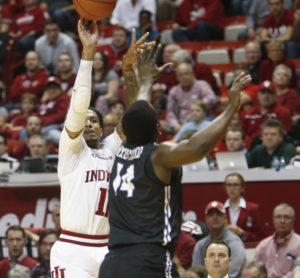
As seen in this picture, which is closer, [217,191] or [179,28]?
[217,191]

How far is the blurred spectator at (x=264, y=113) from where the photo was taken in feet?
34.9

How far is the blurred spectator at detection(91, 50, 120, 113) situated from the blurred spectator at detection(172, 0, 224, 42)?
7.07 feet

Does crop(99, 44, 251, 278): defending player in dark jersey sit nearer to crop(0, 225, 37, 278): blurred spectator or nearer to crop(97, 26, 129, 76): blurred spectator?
crop(0, 225, 37, 278): blurred spectator

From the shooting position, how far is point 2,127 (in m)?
12.7

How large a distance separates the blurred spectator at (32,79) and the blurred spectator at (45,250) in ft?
16.3

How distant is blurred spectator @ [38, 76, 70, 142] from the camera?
480 inches

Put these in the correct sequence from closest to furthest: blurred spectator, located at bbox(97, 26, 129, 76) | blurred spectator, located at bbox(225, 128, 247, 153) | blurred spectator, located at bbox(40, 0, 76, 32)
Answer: blurred spectator, located at bbox(225, 128, 247, 153)
blurred spectator, located at bbox(97, 26, 129, 76)
blurred spectator, located at bbox(40, 0, 76, 32)

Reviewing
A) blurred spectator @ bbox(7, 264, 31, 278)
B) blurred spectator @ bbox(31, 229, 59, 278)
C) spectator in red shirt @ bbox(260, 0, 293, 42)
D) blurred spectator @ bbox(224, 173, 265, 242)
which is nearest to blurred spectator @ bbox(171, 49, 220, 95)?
spectator in red shirt @ bbox(260, 0, 293, 42)

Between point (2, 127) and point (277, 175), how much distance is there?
5127mm

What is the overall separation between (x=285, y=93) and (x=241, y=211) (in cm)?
269

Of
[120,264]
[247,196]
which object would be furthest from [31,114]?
[120,264]

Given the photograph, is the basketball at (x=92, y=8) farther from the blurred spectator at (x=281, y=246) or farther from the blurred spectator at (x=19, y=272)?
the blurred spectator at (x=281, y=246)

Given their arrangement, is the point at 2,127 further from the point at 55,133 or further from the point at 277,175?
the point at 277,175

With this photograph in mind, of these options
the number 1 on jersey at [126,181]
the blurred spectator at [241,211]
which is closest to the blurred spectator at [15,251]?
the blurred spectator at [241,211]
